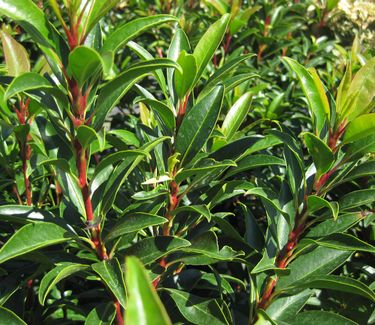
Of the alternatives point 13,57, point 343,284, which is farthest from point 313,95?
point 13,57

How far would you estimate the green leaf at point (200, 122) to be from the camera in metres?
1.84

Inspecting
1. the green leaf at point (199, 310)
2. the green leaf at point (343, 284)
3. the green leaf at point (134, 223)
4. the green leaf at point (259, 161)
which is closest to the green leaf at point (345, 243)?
the green leaf at point (343, 284)

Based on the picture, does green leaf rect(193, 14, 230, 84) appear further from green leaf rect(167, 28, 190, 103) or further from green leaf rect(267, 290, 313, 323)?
green leaf rect(267, 290, 313, 323)

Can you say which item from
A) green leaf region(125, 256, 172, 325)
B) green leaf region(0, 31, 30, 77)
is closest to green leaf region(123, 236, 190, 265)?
green leaf region(0, 31, 30, 77)

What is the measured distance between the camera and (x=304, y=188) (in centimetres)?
187

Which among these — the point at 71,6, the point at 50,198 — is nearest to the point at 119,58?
the point at 50,198

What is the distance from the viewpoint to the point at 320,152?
5.46 feet

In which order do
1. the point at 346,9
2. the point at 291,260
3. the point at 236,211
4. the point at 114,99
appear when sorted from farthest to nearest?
the point at 346,9, the point at 236,211, the point at 291,260, the point at 114,99

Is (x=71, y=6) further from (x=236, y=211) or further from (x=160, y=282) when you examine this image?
(x=236, y=211)

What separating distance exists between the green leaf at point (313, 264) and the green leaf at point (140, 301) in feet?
4.43

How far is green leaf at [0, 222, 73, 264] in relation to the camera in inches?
58.3

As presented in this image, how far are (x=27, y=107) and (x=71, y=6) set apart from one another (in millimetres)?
938

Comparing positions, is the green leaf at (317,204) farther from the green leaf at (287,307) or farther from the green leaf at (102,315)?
the green leaf at (102,315)

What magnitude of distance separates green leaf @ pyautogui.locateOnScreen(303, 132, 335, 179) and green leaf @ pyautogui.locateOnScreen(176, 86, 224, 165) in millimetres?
362
